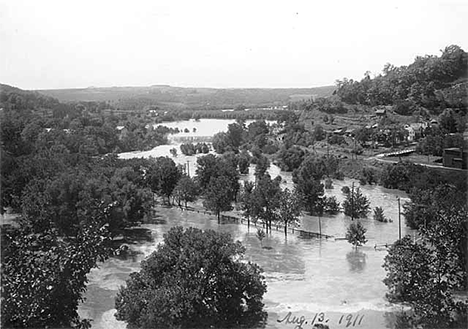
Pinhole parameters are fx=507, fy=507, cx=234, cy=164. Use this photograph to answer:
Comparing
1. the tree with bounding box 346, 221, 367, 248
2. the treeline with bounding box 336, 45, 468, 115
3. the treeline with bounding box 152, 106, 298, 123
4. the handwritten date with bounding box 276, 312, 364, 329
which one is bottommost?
the handwritten date with bounding box 276, 312, 364, 329

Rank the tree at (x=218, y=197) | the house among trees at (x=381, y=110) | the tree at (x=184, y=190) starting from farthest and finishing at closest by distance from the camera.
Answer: the house among trees at (x=381, y=110) < the tree at (x=184, y=190) < the tree at (x=218, y=197)

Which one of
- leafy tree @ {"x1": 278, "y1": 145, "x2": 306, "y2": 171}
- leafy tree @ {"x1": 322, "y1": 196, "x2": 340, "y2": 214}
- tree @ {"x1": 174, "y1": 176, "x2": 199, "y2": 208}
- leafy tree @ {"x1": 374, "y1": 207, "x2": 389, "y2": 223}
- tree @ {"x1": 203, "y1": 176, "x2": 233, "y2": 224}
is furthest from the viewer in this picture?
leafy tree @ {"x1": 278, "y1": 145, "x2": 306, "y2": 171}

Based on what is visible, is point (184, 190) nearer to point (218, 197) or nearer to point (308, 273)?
point (218, 197)

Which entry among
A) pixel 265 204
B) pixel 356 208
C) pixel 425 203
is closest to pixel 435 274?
pixel 425 203

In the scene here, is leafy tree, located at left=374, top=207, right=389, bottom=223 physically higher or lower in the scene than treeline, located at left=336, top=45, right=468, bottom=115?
lower

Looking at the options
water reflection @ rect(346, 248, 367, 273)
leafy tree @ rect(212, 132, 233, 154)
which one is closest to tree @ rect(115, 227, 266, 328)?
water reflection @ rect(346, 248, 367, 273)

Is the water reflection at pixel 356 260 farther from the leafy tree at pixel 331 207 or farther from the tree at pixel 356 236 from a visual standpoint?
the leafy tree at pixel 331 207

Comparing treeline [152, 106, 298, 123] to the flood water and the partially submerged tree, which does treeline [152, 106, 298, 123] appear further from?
the partially submerged tree

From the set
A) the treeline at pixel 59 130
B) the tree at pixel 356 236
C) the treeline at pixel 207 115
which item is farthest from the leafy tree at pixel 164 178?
the treeline at pixel 207 115
